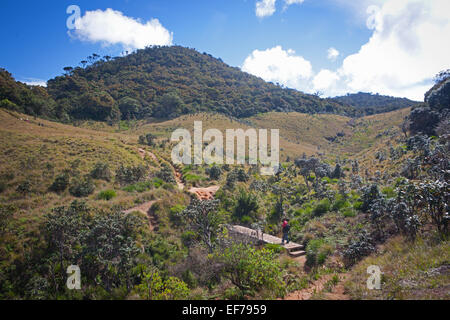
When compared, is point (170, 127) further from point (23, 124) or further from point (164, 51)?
point (164, 51)

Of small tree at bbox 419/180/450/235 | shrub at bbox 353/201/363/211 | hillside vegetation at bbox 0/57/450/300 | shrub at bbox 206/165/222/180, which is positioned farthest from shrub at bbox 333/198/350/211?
shrub at bbox 206/165/222/180

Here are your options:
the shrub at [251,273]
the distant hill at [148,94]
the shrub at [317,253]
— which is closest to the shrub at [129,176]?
the shrub at [251,273]

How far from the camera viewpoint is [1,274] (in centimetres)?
840

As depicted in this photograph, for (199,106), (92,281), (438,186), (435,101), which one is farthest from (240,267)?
(199,106)

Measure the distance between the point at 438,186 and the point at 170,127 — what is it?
49464 mm

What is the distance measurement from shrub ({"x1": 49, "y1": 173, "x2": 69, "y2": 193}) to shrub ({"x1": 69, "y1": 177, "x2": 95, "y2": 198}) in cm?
49

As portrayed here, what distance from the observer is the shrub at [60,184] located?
16.2 m

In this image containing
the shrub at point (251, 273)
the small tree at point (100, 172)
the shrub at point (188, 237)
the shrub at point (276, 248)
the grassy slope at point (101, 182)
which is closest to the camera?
the grassy slope at point (101, 182)

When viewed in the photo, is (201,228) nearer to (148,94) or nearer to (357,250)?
(357,250)

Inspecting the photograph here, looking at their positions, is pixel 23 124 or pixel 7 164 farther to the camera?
pixel 23 124

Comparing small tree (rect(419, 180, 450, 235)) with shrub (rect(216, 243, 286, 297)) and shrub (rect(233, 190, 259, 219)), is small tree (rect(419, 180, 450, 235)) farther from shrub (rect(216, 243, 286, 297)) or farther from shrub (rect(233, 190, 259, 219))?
shrub (rect(233, 190, 259, 219))

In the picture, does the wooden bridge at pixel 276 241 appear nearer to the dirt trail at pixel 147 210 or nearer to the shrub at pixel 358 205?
the shrub at pixel 358 205

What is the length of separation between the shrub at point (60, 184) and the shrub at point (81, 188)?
1.59ft

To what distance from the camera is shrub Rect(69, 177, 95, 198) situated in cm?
1628
